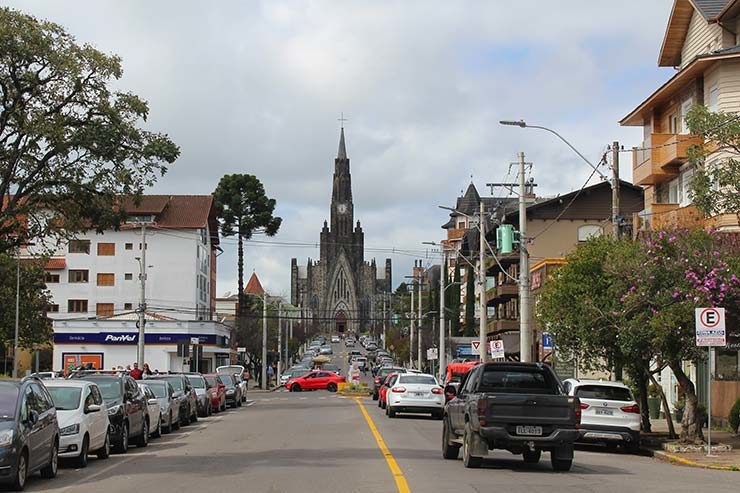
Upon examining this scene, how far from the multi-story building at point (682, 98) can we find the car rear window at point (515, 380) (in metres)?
15.7

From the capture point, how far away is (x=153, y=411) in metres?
26.7

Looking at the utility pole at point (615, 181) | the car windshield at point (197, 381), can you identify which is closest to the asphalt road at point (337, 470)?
the utility pole at point (615, 181)

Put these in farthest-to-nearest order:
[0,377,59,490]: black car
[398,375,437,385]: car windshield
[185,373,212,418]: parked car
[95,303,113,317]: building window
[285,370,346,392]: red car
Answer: [95,303,113,317]: building window
[285,370,346,392]: red car
[185,373,212,418]: parked car
[398,375,437,385]: car windshield
[0,377,59,490]: black car

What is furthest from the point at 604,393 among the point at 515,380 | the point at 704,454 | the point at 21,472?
the point at 21,472

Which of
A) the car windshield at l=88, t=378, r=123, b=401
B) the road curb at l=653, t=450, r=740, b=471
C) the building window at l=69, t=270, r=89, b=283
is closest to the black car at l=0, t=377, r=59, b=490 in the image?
the car windshield at l=88, t=378, r=123, b=401

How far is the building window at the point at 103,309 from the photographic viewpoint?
87256 millimetres

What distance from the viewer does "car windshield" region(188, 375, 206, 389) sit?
38.1 metres

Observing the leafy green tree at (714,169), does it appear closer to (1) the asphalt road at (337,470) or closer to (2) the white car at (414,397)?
(1) the asphalt road at (337,470)

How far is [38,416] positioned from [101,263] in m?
73.4

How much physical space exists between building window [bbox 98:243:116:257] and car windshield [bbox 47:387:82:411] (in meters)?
69.1

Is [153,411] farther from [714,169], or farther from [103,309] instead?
[103,309]

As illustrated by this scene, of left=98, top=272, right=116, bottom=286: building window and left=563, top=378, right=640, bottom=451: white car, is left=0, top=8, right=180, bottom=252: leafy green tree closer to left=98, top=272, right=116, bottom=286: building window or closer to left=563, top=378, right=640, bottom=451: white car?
left=563, top=378, right=640, bottom=451: white car

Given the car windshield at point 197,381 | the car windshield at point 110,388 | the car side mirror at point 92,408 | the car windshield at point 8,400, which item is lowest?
the car windshield at point 197,381

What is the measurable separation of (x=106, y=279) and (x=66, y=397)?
229 feet
